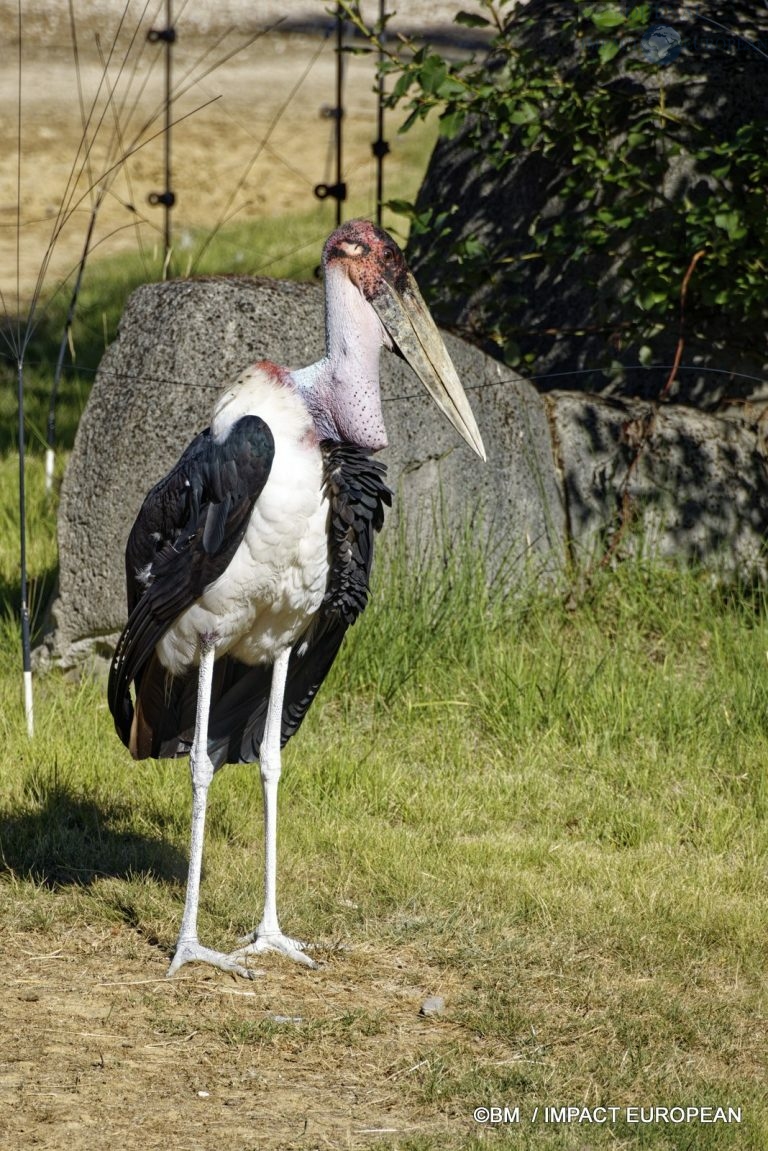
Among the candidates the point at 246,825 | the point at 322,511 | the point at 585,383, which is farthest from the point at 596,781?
the point at 585,383

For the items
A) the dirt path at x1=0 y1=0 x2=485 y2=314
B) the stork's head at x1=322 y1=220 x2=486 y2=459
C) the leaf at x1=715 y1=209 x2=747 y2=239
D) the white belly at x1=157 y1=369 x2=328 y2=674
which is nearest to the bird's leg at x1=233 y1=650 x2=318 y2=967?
the white belly at x1=157 y1=369 x2=328 y2=674

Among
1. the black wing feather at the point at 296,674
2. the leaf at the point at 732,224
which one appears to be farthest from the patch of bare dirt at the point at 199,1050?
the leaf at the point at 732,224

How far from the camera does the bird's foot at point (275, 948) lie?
370 cm

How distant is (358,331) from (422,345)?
0.58ft

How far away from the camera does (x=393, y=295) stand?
3486 mm

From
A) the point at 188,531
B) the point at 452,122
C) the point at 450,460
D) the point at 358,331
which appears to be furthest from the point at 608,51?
the point at 188,531

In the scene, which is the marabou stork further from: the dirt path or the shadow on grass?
the dirt path

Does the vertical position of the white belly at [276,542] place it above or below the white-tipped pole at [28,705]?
above

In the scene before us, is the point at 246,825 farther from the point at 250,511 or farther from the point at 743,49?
the point at 743,49

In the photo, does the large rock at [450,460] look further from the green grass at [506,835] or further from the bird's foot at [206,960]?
the bird's foot at [206,960]

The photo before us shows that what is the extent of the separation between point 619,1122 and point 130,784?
2038 mm

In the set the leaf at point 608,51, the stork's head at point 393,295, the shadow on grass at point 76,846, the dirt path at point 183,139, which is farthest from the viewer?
the dirt path at point 183,139

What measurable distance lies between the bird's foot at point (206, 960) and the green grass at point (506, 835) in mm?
178

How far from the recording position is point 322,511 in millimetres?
3434
